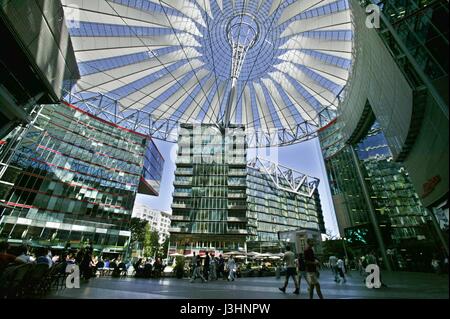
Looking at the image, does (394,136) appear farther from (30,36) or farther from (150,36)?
(150,36)

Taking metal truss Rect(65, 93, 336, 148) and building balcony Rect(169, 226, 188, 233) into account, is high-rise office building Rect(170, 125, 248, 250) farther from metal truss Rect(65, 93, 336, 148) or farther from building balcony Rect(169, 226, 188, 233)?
metal truss Rect(65, 93, 336, 148)

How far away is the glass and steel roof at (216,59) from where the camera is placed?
2133 centimetres

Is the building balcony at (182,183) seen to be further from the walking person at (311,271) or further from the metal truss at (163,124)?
the walking person at (311,271)

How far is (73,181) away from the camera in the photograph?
4684 cm

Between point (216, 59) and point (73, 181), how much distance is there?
138ft

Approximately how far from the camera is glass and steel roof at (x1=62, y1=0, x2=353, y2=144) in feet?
70.0

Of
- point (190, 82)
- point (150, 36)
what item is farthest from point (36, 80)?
point (190, 82)

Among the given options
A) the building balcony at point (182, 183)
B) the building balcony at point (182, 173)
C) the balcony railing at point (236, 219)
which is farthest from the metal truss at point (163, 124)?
the balcony railing at point (236, 219)

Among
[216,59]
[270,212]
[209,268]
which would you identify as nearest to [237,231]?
[270,212]

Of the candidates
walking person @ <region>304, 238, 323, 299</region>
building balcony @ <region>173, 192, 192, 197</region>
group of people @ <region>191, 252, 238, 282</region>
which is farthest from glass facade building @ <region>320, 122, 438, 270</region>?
building balcony @ <region>173, 192, 192, 197</region>

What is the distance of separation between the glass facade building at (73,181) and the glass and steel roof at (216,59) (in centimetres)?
1879

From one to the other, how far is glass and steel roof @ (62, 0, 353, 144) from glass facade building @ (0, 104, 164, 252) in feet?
61.7

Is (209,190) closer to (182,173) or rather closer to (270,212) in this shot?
(182,173)
